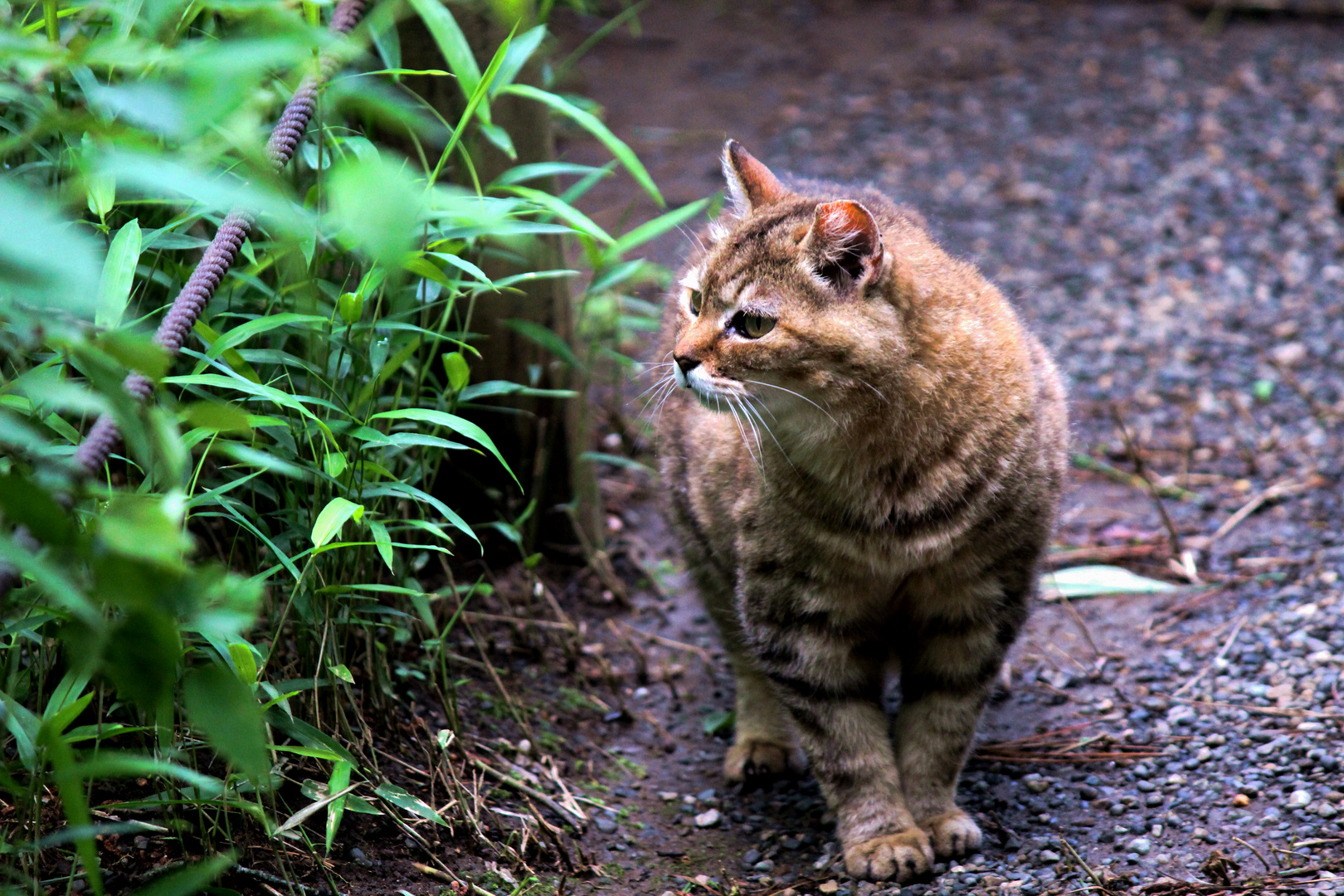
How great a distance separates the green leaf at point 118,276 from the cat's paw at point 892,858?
1969mm

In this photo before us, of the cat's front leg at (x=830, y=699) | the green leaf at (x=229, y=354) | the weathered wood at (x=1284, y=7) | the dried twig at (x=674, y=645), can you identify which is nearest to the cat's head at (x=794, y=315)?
the cat's front leg at (x=830, y=699)

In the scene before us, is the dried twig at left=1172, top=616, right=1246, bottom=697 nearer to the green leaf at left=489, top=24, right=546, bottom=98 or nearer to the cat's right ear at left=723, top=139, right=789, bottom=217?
the cat's right ear at left=723, top=139, right=789, bottom=217

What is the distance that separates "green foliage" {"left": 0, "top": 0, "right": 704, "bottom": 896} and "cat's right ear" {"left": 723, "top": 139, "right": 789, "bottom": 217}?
0.82 ft

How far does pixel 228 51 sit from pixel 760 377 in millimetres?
1577

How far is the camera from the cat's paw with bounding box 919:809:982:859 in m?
2.65

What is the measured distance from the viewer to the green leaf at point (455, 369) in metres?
2.65

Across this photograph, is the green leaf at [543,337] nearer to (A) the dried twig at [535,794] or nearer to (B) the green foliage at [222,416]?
(B) the green foliage at [222,416]

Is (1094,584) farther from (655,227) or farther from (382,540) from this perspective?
(382,540)

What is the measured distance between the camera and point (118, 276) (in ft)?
6.57

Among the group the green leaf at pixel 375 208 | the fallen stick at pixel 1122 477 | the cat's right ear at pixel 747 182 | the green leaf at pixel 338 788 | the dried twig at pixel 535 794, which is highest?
the green leaf at pixel 375 208

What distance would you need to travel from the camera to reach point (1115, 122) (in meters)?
6.67

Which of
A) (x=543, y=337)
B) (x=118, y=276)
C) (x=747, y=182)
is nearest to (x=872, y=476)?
(x=747, y=182)

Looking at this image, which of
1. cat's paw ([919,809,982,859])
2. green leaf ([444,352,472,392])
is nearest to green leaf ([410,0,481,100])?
green leaf ([444,352,472,392])

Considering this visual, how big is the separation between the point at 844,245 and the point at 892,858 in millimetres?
1421
